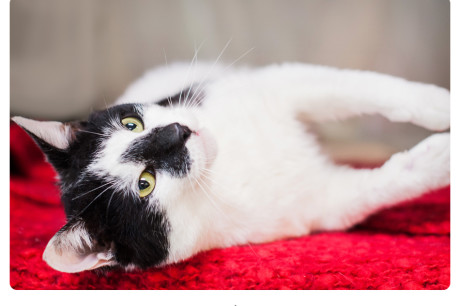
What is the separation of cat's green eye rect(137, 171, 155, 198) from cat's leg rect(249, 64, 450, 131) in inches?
18.2

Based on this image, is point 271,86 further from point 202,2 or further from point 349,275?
point 349,275

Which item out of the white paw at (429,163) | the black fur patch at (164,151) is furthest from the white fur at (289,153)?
the black fur patch at (164,151)

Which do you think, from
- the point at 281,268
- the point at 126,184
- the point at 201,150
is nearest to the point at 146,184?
the point at 126,184

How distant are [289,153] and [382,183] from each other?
0.98 ft

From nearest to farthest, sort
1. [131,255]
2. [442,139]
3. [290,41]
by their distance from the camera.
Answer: [131,255] < [442,139] < [290,41]

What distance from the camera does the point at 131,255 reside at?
40.7 inches

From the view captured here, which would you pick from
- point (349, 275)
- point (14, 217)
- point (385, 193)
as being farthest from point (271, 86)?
point (14, 217)

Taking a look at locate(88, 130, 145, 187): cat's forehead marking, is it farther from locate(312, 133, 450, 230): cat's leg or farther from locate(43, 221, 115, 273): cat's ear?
locate(312, 133, 450, 230): cat's leg

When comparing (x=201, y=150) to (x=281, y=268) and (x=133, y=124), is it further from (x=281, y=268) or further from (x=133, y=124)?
(x=281, y=268)

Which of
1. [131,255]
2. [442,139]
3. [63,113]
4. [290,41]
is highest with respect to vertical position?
[290,41]

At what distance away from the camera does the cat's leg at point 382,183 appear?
118 centimetres

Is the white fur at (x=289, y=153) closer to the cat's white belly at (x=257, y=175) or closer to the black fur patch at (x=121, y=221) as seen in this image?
the cat's white belly at (x=257, y=175)

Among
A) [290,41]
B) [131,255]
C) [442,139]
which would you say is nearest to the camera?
[131,255]

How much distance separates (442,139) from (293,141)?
1.42 ft
